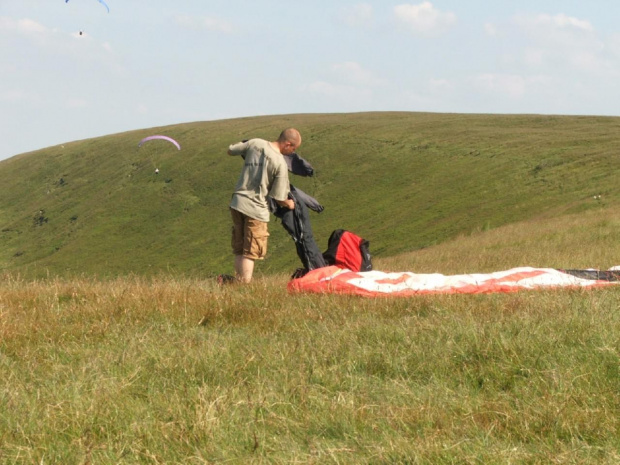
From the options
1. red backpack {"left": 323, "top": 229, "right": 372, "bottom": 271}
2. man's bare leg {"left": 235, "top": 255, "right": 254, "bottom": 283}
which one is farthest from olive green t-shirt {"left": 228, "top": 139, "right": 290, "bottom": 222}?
red backpack {"left": 323, "top": 229, "right": 372, "bottom": 271}

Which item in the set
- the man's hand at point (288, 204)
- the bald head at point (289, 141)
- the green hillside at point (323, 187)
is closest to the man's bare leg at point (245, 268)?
the man's hand at point (288, 204)

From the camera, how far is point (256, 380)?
4.34 meters

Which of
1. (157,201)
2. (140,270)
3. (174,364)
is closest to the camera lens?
(174,364)

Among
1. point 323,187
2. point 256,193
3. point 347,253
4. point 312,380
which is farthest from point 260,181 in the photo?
point 323,187

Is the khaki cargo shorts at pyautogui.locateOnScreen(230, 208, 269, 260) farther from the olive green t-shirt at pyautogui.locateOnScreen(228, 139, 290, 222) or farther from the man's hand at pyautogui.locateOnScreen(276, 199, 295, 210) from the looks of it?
the man's hand at pyautogui.locateOnScreen(276, 199, 295, 210)

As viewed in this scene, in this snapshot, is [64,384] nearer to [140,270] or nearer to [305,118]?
[140,270]

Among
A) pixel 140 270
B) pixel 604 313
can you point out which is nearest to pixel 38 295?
pixel 604 313

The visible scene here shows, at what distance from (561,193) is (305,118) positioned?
74.3 metres

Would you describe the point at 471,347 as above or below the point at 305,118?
below

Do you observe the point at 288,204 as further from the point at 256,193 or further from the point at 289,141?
the point at 289,141

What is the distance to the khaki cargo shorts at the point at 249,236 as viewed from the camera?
931 cm

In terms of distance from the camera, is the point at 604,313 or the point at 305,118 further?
the point at 305,118

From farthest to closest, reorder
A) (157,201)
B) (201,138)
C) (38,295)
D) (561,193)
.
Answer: (201,138) → (157,201) → (561,193) → (38,295)

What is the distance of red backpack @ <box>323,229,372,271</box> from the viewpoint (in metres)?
10.3
